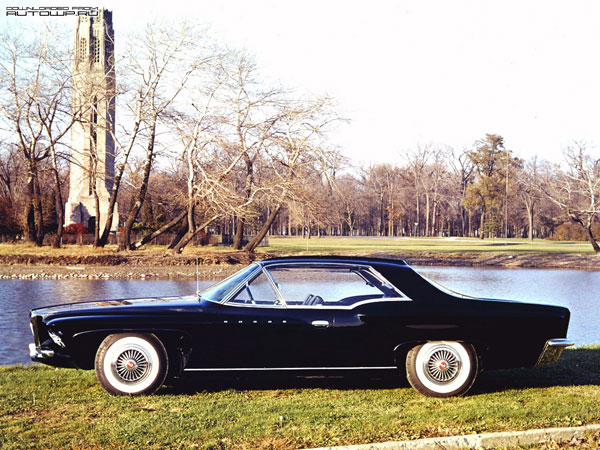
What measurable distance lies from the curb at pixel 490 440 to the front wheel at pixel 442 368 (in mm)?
1494

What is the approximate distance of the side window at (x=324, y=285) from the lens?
23.7 feet

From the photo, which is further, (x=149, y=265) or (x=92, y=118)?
(x=92, y=118)

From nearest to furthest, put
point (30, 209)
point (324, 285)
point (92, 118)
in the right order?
point (324, 285)
point (92, 118)
point (30, 209)

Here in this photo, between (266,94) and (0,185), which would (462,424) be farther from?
(0,185)

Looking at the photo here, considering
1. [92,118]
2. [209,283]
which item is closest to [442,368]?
[209,283]

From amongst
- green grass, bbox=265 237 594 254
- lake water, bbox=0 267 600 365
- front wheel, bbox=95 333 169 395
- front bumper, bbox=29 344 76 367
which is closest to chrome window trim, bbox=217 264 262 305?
front wheel, bbox=95 333 169 395

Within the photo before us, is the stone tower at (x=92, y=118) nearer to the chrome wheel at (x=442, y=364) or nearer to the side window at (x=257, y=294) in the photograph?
the side window at (x=257, y=294)

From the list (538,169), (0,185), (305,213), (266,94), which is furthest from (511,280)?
(538,169)

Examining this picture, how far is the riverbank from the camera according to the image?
99.2 feet

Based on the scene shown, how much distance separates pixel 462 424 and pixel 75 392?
3752 mm

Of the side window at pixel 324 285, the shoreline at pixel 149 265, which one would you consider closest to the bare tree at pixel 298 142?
the shoreline at pixel 149 265

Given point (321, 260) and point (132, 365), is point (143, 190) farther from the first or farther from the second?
point (132, 365)

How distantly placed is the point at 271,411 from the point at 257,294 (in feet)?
4.36

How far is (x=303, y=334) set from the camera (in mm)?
6859
